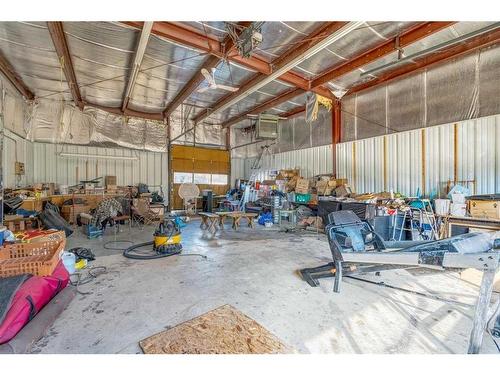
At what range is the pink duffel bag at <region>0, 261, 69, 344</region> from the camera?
1.73 m

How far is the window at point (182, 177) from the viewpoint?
988cm

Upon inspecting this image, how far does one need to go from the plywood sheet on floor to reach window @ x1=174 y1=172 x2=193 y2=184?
8.28m

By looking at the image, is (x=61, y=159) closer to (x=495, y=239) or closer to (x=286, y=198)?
(x=286, y=198)

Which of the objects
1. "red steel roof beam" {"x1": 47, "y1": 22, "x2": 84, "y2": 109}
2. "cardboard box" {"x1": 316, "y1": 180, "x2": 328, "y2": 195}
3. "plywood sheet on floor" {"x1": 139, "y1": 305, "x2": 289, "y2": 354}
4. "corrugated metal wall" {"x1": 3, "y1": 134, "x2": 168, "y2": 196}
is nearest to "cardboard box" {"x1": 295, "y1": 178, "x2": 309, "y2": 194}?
"cardboard box" {"x1": 316, "y1": 180, "x2": 328, "y2": 195}

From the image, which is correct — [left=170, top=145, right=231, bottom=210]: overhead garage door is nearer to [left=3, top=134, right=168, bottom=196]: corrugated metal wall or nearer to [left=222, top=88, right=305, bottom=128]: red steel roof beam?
[left=3, top=134, right=168, bottom=196]: corrugated metal wall

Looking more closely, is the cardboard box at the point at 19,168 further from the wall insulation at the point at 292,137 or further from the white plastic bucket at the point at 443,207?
the white plastic bucket at the point at 443,207

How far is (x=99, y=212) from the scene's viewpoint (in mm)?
5590

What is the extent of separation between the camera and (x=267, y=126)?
8.77 metres

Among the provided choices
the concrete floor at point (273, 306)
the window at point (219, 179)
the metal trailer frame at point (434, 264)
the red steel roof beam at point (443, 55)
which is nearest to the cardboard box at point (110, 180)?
the window at point (219, 179)

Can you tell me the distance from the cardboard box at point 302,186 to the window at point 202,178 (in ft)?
14.7

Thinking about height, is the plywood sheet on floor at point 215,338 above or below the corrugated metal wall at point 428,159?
below
